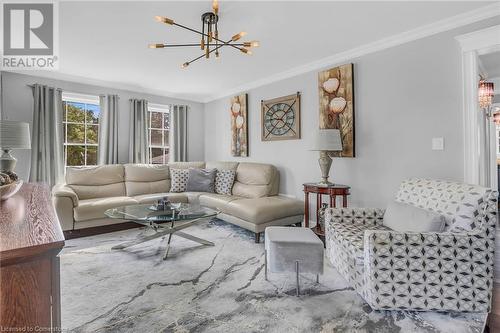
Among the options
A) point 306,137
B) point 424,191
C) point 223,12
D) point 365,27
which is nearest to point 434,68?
point 365,27

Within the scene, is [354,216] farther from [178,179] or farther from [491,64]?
[178,179]

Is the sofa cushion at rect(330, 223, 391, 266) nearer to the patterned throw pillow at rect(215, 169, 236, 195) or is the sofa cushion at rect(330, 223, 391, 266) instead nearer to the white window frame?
the patterned throw pillow at rect(215, 169, 236, 195)

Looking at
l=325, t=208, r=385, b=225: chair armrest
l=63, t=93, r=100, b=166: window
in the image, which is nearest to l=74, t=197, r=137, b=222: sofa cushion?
l=63, t=93, r=100, b=166: window

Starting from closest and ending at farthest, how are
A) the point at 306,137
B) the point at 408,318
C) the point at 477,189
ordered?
the point at 408,318
the point at 477,189
the point at 306,137

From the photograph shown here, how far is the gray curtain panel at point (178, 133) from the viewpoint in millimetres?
5641

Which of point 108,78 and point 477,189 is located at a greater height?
point 108,78

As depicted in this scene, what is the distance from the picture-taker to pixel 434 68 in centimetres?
273

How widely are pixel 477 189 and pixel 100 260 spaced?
3394 mm

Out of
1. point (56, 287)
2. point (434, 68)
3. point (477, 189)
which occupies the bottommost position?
point (56, 287)

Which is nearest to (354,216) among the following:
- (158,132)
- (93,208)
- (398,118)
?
(398,118)

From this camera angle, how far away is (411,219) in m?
2.12

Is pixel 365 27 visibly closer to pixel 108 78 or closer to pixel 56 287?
pixel 56 287

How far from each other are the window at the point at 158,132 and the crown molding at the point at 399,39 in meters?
2.43

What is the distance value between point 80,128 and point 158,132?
141 centimetres
